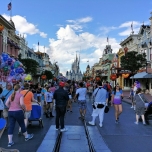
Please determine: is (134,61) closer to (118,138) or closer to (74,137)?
(118,138)

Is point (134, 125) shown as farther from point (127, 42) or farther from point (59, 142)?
point (127, 42)

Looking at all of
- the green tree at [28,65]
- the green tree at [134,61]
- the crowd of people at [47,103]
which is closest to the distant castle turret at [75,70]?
the green tree at [28,65]

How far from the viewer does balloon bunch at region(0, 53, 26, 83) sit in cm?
1827

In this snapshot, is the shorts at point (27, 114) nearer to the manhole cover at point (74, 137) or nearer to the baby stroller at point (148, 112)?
the manhole cover at point (74, 137)

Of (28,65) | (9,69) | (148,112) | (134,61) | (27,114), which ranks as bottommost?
(148,112)

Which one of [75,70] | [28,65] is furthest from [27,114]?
[75,70]

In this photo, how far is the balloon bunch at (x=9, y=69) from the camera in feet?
59.9

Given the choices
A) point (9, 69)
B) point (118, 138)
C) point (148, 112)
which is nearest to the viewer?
point (118, 138)

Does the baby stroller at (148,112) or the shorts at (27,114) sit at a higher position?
the shorts at (27,114)

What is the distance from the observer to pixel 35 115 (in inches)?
350

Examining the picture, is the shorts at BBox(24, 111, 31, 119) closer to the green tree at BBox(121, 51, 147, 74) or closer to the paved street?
the paved street

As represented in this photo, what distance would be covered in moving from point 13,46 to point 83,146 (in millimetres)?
44812

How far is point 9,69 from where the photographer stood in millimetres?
19016

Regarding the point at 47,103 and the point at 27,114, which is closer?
the point at 27,114
